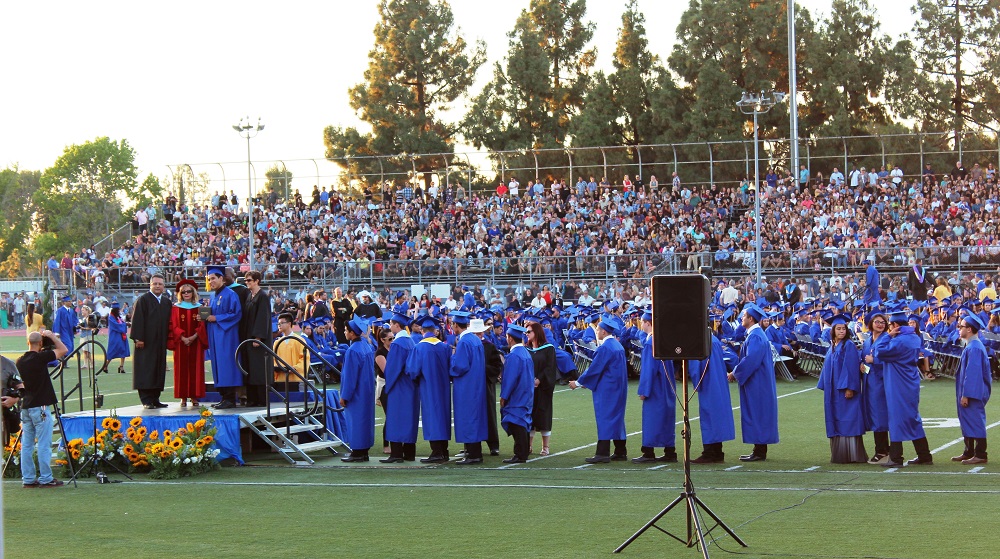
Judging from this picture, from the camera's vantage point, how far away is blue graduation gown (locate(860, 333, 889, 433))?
13078 mm

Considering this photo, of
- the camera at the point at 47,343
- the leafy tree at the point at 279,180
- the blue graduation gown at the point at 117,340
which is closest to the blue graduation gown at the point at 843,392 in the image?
the camera at the point at 47,343

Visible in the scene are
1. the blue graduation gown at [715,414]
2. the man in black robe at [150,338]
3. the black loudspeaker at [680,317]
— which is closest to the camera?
the black loudspeaker at [680,317]

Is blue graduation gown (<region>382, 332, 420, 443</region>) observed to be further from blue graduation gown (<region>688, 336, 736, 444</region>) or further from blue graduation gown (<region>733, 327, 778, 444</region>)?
blue graduation gown (<region>733, 327, 778, 444</region>)

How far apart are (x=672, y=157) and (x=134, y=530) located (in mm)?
39915

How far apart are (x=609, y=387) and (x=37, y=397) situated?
6399 millimetres

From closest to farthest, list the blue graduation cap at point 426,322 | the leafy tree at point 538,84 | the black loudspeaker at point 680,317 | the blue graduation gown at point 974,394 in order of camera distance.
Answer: the black loudspeaker at point 680,317 < the blue graduation gown at point 974,394 < the blue graduation cap at point 426,322 < the leafy tree at point 538,84

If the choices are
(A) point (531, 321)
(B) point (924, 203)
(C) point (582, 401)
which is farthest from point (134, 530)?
(B) point (924, 203)

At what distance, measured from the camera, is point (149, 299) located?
15.0 m

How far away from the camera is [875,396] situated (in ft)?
43.2

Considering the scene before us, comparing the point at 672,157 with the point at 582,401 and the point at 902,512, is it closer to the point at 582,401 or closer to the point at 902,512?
the point at 582,401

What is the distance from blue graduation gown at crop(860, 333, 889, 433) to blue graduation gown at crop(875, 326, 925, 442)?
0.51 ft

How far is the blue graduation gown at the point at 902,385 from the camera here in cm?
1273

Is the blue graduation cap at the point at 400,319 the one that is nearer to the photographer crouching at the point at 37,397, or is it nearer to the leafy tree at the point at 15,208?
the photographer crouching at the point at 37,397

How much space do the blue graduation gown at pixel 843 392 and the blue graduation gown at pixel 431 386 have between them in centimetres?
448
